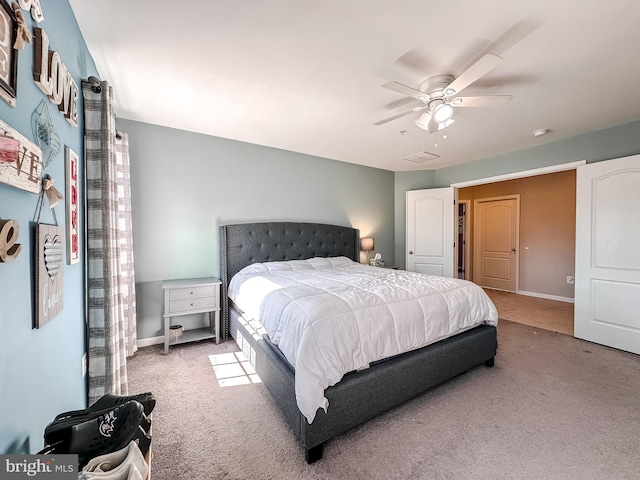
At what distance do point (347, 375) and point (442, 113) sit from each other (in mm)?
2135

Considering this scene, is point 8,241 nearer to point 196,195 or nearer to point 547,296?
point 196,195

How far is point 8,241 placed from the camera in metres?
0.80

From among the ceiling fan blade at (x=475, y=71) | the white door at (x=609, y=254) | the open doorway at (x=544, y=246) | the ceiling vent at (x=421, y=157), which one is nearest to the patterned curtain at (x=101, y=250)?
the ceiling fan blade at (x=475, y=71)

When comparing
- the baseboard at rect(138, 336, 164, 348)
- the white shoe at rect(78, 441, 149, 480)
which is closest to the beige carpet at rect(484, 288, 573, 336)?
the white shoe at rect(78, 441, 149, 480)

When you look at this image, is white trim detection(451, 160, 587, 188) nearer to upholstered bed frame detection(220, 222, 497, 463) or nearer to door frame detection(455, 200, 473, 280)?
door frame detection(455, 200, 473, 280)

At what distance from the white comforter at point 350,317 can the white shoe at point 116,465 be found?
2.81 feet

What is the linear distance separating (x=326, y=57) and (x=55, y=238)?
6.22ft

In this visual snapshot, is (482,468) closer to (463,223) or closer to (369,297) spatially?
(369,297)

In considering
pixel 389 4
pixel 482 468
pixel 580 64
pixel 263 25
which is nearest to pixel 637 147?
pixel 580 64

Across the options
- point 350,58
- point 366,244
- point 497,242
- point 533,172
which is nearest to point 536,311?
point 497,242

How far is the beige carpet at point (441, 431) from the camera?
4.94 ft

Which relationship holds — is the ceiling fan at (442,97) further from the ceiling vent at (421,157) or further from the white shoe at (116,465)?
the white shoe at (116,465)

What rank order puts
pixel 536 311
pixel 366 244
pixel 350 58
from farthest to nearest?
pixel 366 244, pixel 536 311, pixel 350 58

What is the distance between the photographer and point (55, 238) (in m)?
1.20
